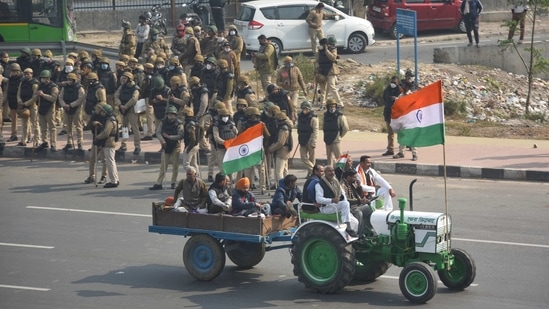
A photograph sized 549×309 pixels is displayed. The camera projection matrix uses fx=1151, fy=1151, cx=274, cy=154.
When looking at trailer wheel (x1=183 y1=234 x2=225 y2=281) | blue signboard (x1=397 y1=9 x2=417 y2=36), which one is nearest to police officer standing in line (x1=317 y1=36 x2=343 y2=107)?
blue signboard (x1=397 y1=9 x2=417 y2=36)

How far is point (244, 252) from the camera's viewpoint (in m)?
15.5

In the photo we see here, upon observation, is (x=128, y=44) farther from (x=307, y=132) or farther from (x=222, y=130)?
(x=307, y=132)

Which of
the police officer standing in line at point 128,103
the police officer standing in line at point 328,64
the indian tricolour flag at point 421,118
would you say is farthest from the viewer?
the police officer standing in line at point 328,64

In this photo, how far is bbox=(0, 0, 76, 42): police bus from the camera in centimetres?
3331

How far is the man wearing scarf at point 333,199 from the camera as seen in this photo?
14016 millimetres

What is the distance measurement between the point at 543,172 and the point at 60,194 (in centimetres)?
890

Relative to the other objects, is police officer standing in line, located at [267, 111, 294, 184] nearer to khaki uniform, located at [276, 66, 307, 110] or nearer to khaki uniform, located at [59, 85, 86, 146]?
khaki uniform, located at [276, 66, 307, 110]

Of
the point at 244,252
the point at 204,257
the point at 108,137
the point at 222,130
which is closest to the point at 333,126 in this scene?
the point at 222,130

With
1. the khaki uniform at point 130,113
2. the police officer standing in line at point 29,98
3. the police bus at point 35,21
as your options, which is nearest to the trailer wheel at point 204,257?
the khaki uniform at point 130,113

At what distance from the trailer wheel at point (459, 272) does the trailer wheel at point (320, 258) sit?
1.25m

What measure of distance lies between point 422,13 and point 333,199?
24.8 metres

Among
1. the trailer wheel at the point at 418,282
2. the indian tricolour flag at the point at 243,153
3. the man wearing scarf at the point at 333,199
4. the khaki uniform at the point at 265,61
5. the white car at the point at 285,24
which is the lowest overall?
the trailer wheel at the point at 418,282

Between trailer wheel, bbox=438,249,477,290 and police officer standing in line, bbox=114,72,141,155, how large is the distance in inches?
431

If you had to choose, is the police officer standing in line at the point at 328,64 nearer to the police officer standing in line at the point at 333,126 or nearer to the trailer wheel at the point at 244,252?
the police officer standing in line at the point at 333,126
